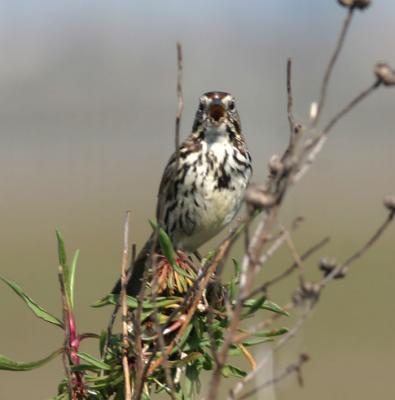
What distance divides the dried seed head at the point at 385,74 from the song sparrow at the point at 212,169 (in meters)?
2.71

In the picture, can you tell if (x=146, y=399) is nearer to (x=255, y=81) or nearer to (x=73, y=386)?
(x=73, y=386)

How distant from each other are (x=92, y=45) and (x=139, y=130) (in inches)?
857

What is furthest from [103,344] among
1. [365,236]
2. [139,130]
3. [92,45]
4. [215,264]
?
[92,45]

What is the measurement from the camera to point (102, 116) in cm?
6394

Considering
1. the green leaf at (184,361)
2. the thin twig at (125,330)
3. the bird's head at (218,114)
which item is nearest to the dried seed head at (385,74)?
the thin twig at (125,330)

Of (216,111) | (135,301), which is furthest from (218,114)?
(135,301)

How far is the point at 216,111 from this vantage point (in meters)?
4.75

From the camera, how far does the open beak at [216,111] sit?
472cm

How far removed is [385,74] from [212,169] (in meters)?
2.84

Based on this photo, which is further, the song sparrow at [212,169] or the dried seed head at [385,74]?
the song sparrow at [212,169]

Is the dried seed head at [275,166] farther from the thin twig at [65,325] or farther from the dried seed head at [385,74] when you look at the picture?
the thin twig at [65,325]

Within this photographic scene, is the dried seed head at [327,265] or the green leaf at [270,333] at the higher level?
the green leaf at [270,333]

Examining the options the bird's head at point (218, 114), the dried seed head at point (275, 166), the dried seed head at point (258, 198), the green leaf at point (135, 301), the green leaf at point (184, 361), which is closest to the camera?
the dried seed head at point (258, 198)

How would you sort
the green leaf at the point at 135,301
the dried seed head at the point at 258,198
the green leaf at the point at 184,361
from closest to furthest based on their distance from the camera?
the dried seed head at the point at 258,198, the green leaf at the point at 184,361, the green leaf at the point at 135,301
